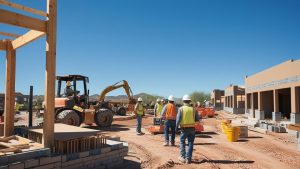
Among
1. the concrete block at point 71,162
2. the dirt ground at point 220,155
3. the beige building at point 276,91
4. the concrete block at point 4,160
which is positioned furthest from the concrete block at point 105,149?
the beige building at point 276,91

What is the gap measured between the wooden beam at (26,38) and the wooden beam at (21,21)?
0.19m

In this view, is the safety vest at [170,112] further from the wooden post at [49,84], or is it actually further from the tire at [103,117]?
the tire at [103,117]

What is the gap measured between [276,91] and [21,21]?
76.4 feet

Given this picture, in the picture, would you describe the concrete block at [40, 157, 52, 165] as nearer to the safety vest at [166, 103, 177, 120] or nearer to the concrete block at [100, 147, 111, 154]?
the concrete block at [100, 147, 111, 154]

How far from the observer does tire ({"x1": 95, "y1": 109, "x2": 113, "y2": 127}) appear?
16.2 metres

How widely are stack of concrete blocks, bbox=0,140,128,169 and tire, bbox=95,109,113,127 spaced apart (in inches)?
349

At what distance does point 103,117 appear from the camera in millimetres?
16484

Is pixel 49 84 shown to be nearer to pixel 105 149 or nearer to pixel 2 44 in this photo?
pixel 105 149

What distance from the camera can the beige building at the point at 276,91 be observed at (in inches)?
801

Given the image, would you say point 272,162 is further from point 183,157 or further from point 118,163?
point 118,163

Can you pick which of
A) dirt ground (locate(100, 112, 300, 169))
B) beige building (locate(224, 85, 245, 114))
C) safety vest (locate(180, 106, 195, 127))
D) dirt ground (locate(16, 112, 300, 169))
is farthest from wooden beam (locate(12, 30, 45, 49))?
beige building (locate(224, 85, 245, 114))

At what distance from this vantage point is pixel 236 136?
1226cm

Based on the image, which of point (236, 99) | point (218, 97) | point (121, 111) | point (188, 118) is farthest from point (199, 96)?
point (188, 118)

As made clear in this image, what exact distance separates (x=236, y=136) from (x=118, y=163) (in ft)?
22.5
